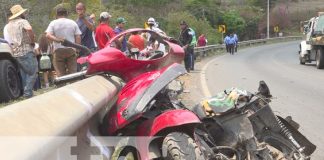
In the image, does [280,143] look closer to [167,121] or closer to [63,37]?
[167,121]

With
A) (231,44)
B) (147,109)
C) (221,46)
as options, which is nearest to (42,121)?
(147,109)

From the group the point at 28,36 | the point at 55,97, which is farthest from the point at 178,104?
the point at 28,36

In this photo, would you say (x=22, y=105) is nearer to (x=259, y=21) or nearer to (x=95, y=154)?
(x=95, y=154)

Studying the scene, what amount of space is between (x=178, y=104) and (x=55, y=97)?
1584mm

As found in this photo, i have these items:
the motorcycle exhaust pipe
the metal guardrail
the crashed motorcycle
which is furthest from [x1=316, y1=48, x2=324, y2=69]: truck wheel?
the motorcycle exhaust pipe

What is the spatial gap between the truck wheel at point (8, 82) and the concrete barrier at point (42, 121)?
5244mm

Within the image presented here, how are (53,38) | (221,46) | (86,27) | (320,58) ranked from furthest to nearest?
(221,46)
(320,58)
(86,27)
(53,38)

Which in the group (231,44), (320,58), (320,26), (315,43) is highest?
(320,26)

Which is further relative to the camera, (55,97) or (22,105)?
(55,97)

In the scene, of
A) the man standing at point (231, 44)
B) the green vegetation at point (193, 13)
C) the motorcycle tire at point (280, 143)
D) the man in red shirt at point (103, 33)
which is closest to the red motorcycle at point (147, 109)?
the motorcycle tire at point (280, 143)

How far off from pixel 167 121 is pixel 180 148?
281mm

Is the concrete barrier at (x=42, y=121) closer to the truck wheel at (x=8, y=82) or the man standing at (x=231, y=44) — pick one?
the truck wheel at (x=8, y=82)

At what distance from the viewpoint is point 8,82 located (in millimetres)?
8984

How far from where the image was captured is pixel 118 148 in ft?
12.7
